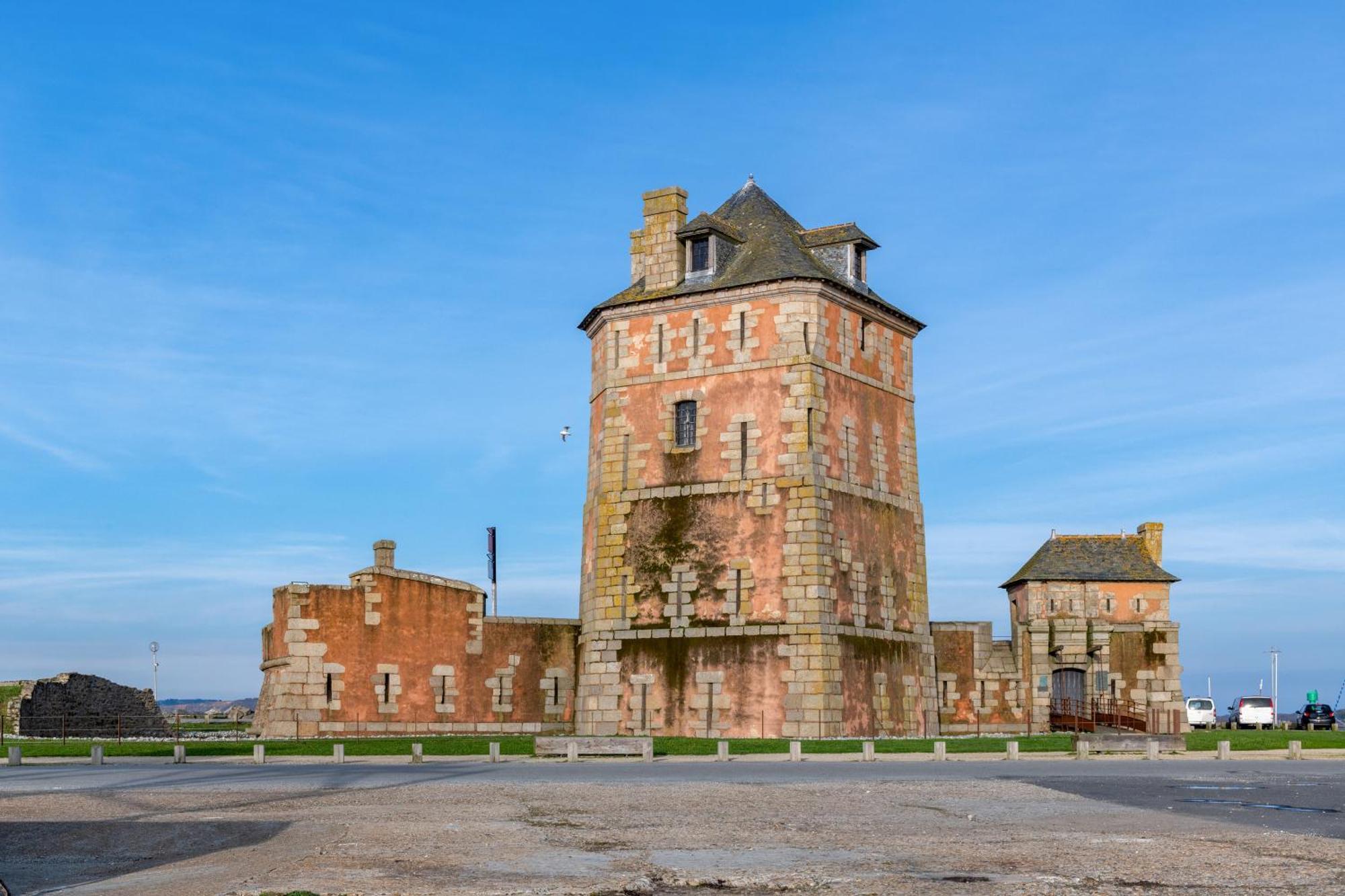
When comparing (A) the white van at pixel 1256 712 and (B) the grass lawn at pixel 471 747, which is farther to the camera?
(A) the white van at pixel 1256 712

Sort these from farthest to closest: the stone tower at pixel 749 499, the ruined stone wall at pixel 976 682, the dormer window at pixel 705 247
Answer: the ruined stone wall at pixel 976 682, the dormer window at pixel 705 247, the stone tower at pixel 749 499

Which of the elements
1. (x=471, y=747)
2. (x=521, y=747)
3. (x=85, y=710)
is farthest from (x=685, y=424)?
(x=85, y=710)

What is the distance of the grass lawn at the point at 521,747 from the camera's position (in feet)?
108

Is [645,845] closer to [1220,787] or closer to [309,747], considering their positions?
[1220,787]

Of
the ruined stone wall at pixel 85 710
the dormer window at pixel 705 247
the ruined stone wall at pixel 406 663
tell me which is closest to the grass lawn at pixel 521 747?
the ruined stone wall at pixel 406 663

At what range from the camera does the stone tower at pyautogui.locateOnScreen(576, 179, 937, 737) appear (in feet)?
126

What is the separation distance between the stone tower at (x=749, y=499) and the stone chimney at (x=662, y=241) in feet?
0.23

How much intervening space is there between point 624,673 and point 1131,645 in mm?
17874

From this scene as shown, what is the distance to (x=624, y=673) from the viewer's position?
40125 mm

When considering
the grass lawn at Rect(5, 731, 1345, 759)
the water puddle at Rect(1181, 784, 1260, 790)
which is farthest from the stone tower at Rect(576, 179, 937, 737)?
the water puddle at Rect(1181, 784, 1260, 790)

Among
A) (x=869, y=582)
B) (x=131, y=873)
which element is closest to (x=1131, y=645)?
(x=869, y=582)

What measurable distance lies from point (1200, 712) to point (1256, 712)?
2972 mm

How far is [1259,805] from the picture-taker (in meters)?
18.6

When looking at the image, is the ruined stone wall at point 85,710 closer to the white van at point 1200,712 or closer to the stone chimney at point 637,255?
the stone chimney at point 637,255
